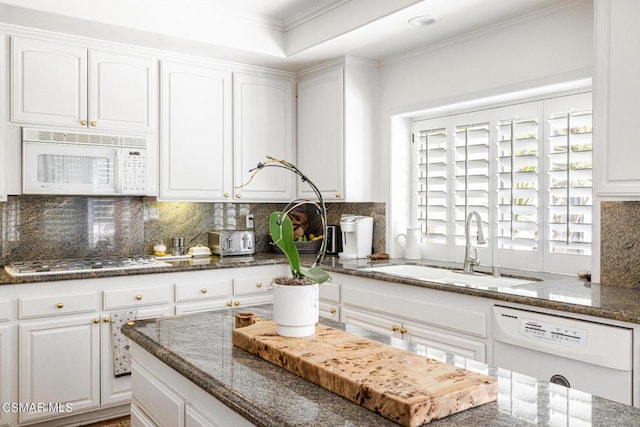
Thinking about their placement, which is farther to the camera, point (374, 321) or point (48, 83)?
point (48, 83)

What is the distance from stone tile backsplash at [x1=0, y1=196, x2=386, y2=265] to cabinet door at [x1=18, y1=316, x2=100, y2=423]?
28.5 inches

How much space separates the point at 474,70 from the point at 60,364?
3077mm

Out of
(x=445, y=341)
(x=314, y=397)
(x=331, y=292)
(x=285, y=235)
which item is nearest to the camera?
(x=314, y=397)

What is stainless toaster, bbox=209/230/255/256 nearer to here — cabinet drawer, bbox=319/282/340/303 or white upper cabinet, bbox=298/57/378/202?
white upper cabinet, bbox=298/57/378/202

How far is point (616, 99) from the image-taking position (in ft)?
7.68

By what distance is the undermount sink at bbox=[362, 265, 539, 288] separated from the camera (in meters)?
2.95

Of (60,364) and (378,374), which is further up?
(378,374)

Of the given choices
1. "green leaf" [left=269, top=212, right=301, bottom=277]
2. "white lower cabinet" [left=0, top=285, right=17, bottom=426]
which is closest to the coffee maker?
"white lower cabinet" [left=0, top=285, right=17, bottom=426]

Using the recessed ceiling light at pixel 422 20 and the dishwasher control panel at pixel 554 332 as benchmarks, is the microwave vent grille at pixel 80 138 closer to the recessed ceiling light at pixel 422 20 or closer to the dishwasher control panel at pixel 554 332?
the recessed ceiling light at pixel 422 20

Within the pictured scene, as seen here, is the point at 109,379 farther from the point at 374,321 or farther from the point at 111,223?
the point at 374,321

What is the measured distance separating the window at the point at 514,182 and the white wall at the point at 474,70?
0.16 m

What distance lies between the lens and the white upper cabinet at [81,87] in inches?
127

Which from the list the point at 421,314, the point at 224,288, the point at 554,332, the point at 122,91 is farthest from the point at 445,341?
the point at 122,91

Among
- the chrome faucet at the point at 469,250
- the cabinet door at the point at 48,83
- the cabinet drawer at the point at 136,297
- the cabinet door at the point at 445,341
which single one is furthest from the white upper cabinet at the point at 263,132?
the cabinet door at the point at 445,341
